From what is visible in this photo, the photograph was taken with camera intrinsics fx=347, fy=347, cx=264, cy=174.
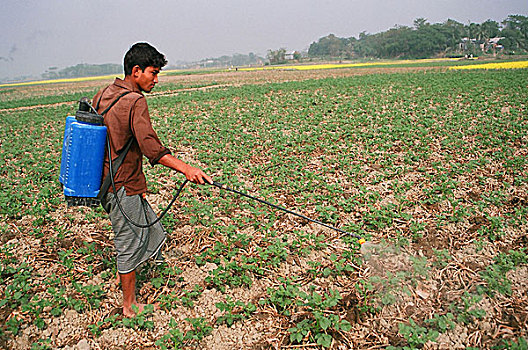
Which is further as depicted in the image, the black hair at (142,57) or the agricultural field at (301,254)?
the agricultural field at (301,254)

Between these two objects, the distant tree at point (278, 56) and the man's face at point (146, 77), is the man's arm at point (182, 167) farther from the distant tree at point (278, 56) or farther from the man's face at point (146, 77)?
the distant tree at point (278, 56)

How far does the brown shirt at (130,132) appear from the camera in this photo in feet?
7.78

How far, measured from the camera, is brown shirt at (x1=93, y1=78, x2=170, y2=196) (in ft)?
7.78

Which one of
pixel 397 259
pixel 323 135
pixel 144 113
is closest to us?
pixel 144 113

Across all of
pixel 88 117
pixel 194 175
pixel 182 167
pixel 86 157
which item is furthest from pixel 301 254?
pixel 88 117

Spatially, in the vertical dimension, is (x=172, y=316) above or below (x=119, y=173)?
below

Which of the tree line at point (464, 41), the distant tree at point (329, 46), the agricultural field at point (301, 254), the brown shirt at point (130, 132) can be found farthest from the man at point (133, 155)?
the distant tree at point (329, 46)

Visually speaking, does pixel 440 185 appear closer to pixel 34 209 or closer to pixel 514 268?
pixel 514 268

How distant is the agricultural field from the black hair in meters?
1.89

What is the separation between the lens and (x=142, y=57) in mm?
2459

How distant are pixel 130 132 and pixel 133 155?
20 cm

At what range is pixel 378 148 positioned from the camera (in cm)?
731

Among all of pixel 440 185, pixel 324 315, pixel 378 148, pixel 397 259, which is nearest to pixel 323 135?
pixel 378 148

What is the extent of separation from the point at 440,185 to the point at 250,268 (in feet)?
11.2
